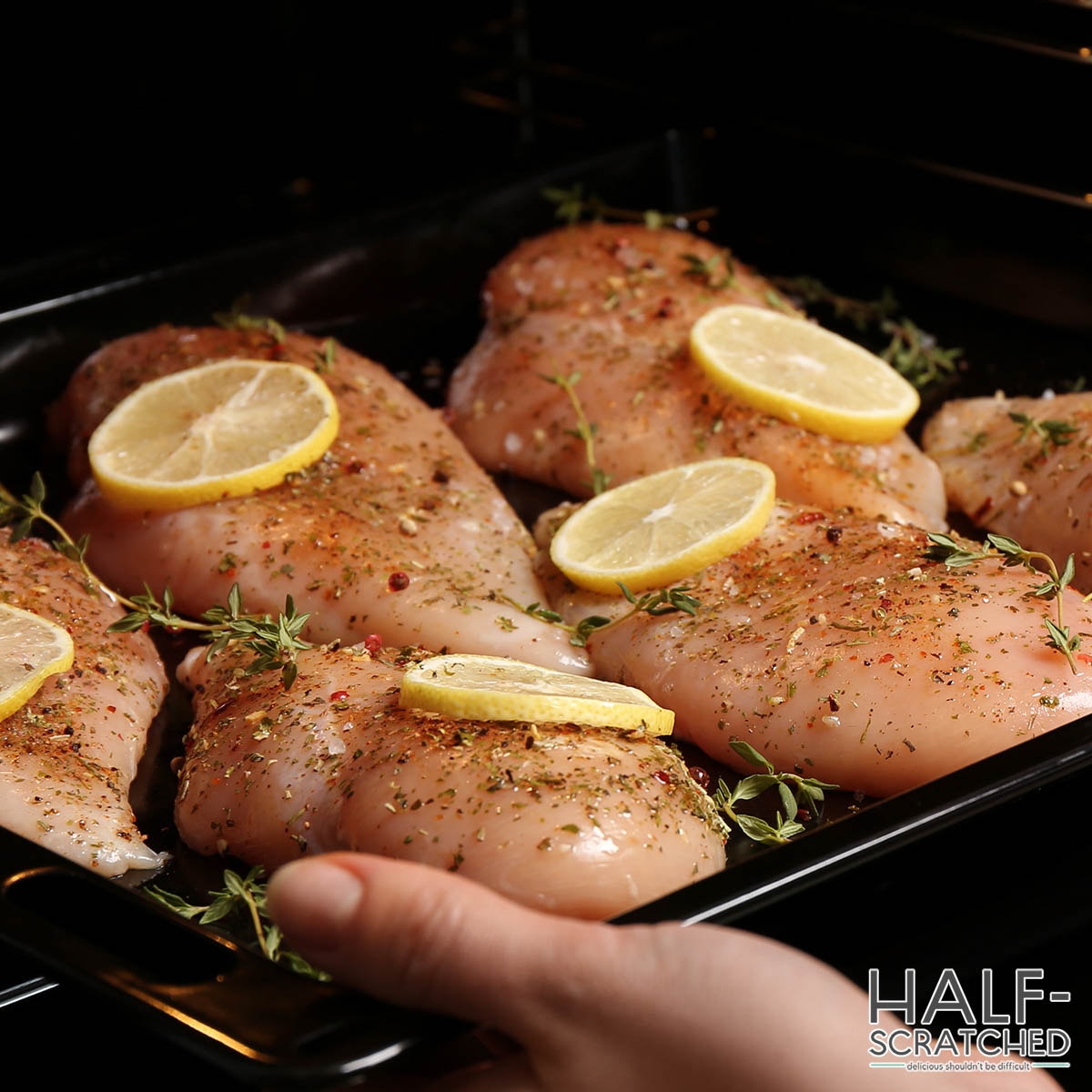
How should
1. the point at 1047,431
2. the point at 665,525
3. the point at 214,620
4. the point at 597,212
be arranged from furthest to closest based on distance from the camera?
the point at 597,212 < the point at 1047,431 < the point at 665,525 < the point at 214,620

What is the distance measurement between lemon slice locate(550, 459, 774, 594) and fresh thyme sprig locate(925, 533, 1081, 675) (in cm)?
34

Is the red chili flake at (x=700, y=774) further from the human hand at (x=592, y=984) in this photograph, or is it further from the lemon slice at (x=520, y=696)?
the human hand at (x=592, y=984)

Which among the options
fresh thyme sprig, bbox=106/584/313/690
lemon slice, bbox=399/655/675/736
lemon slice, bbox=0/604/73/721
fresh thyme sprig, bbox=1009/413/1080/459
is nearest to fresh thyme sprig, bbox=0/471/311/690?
fresh thyme sprig, bbox=106/584/313/690

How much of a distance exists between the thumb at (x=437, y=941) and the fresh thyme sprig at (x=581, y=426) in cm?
156

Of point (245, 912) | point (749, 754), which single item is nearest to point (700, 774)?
point (749, 754)

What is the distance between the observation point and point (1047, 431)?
2873mm

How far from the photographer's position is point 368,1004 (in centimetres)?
152

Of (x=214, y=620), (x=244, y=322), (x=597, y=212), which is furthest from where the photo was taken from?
(x=597, y=212)

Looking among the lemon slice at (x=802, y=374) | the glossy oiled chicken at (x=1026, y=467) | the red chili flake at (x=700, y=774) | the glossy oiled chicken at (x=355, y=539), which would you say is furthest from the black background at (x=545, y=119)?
the red chili flake at (x=700, y=774)

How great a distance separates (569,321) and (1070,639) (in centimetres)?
162

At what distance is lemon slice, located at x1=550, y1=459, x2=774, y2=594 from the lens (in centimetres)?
252

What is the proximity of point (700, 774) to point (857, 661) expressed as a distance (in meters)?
0.31

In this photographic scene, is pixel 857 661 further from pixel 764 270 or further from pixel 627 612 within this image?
pixel 764 270

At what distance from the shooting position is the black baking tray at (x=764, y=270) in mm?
1548
